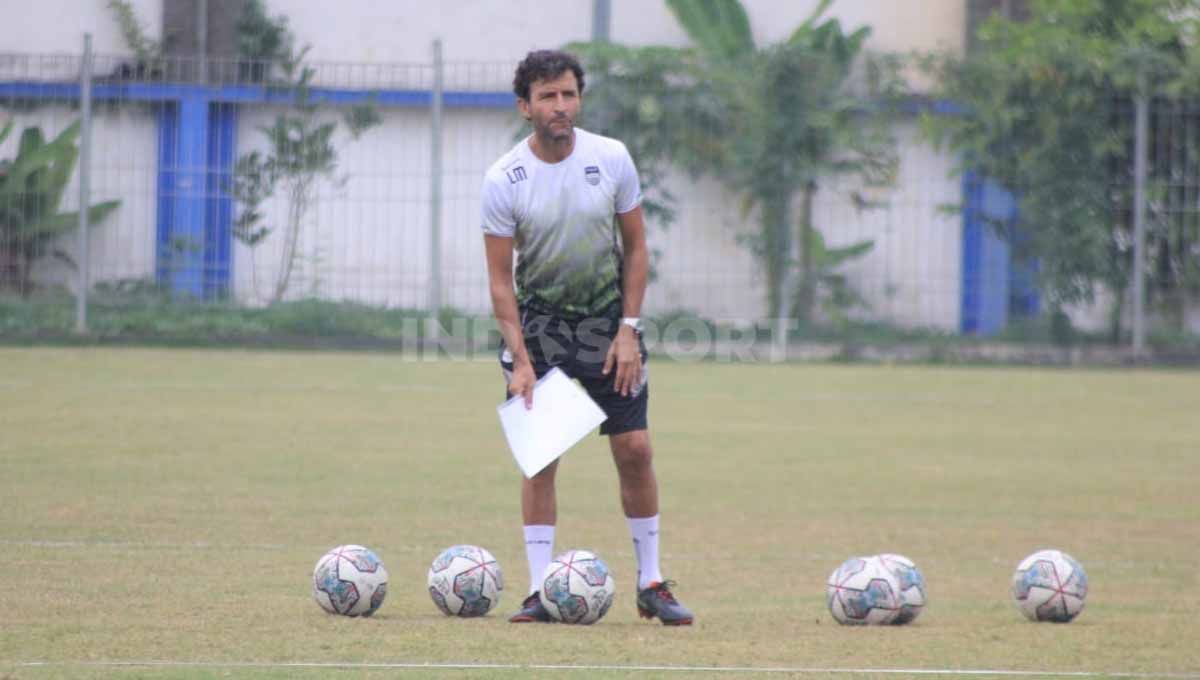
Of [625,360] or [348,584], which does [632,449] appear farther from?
[348,584]

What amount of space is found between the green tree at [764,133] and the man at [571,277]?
50.6 ft

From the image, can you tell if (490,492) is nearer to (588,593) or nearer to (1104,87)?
(588,593)

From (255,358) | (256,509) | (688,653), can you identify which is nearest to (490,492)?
(256,509)

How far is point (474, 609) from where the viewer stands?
7176 millimetres

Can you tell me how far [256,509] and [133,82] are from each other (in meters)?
13.5

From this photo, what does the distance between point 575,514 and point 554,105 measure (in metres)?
4.03

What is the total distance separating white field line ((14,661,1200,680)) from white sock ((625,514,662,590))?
4.30ft

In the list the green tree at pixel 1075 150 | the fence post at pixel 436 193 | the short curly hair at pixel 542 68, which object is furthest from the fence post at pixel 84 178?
the short curly hair at pixel 542 68

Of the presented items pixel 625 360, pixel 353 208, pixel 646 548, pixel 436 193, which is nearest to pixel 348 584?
pixel 646 548

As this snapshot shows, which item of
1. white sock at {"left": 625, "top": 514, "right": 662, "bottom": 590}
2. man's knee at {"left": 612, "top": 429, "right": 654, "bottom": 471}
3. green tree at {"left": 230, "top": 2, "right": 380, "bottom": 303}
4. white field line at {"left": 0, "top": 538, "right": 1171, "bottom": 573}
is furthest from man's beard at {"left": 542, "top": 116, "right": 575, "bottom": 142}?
green tree at {"left": 230, "top": 2, "right": 380, "bottom": 303}

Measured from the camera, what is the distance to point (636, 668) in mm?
6012

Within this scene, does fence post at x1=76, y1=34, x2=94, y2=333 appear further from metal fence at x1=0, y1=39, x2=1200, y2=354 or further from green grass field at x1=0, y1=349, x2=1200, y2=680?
green grass field at x1=0, y1=349, x2=1200, y2=680

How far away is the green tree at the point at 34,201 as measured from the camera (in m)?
21.5

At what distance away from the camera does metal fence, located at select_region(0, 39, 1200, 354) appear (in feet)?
71.5
